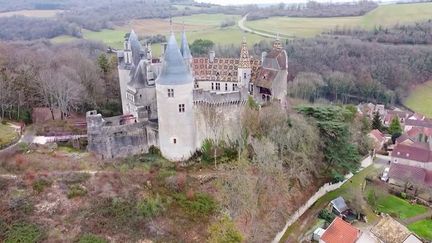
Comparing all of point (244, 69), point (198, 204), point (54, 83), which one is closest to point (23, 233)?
point (198, 204)

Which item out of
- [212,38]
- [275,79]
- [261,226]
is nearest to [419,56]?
[212,38]

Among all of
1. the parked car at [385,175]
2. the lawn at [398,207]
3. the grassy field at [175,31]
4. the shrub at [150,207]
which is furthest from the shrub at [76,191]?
the grassy field at [175,31]

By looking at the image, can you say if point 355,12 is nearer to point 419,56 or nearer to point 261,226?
point 419,56

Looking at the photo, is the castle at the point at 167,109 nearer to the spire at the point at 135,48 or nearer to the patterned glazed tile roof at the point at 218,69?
the spire at the point at 135,48

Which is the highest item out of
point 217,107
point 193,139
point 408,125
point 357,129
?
point 217,107

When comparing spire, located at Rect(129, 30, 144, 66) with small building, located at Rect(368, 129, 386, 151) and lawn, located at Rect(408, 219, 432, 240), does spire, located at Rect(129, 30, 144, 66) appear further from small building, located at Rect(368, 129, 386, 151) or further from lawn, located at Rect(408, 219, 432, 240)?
small building, located at Rect(368, 129, 386, 151)
